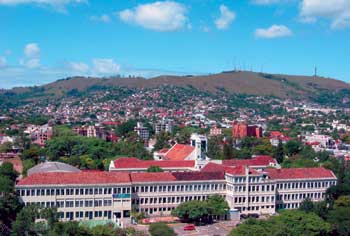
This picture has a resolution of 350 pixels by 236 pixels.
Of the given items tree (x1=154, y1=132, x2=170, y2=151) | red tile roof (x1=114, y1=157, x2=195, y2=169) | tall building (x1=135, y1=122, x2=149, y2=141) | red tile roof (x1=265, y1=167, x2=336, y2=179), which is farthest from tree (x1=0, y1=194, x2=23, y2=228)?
tall building (x1=135, y1=122, x2=149, y2=141)

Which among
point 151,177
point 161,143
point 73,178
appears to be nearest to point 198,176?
point 151,177

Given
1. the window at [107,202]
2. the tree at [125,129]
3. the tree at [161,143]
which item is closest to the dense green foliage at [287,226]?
the window at [107,202]

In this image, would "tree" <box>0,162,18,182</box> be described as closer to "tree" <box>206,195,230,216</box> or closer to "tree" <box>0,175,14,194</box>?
"tree" <box>0,175,14,194</box>

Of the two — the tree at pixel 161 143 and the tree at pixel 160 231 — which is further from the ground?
the tree at pixel 161 143

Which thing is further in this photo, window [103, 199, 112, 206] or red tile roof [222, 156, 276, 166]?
red tile roof [222, 156, 276, 166]

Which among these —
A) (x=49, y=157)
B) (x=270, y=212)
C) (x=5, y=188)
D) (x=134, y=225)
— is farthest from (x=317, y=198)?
(x=49, y=157)

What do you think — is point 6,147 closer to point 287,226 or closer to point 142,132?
point 142,132

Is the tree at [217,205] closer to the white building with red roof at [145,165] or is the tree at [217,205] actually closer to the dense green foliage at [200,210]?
the dense green foliage at [200,210]
